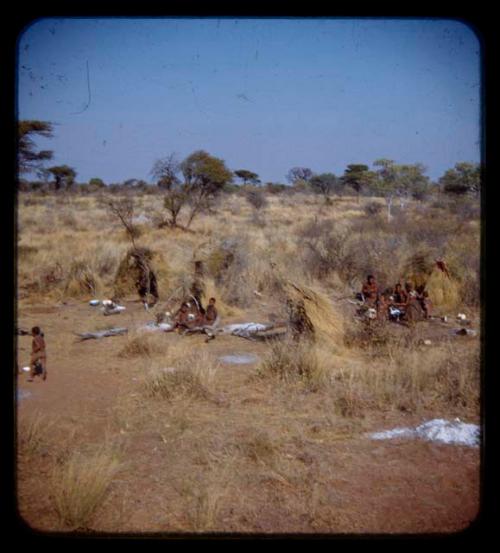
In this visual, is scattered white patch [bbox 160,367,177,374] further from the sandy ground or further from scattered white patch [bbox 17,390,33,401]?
scattered white patch [bbox 17,390,33,401]

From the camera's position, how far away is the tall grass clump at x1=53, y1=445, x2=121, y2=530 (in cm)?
413

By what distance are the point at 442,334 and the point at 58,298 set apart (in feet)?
24.6

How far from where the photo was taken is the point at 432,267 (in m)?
12.2

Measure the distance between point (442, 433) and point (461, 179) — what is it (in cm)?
2690

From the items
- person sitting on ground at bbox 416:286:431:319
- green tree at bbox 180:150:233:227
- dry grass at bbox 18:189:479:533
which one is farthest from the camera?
green tree at bbox 180:150:233:227

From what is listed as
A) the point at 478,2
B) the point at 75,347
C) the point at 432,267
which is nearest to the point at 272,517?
the point at 478,2

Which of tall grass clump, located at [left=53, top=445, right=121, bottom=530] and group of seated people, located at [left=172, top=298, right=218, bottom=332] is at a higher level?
group of seated people, located at [left=172, top=298, right=218, bottom=332]

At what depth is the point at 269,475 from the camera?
4773mm

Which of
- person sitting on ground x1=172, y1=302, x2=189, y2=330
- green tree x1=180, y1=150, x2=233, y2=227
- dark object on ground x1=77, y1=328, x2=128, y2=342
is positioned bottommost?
dark object on ground x1=77, y1=328, x2=128, y2=342

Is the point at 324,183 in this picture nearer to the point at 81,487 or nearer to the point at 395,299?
the point at 395,299

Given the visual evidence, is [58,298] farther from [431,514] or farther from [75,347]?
[431,514]

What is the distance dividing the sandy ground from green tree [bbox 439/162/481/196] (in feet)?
78.3

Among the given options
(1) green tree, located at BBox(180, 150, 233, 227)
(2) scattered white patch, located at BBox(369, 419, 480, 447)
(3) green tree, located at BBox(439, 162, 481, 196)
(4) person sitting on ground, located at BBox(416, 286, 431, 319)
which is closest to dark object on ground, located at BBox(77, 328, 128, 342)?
(4) person sitting on ground, located at BBox(416, 286, 431, 319)

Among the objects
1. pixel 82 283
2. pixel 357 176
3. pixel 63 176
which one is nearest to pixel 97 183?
pixel 63 176
